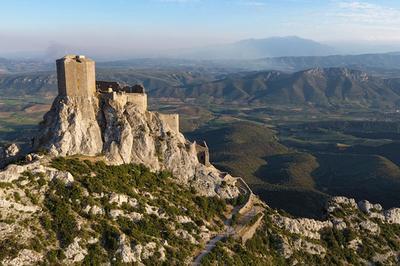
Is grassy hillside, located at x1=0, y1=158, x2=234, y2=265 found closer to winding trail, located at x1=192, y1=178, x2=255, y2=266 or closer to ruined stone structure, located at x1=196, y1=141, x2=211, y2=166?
winding trail, located at x1=192, y1=178, x2=255, y2=266

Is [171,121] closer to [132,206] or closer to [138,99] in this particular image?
[138,99]

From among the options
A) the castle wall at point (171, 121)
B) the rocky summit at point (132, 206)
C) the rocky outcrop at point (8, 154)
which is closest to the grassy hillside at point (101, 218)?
the rocky summit at point (132, 206)

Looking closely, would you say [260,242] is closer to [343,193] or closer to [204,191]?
[204,191]

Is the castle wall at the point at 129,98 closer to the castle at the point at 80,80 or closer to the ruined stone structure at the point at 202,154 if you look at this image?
the castle at the point at 80,80

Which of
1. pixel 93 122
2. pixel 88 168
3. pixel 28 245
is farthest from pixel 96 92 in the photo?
pixel 28 245

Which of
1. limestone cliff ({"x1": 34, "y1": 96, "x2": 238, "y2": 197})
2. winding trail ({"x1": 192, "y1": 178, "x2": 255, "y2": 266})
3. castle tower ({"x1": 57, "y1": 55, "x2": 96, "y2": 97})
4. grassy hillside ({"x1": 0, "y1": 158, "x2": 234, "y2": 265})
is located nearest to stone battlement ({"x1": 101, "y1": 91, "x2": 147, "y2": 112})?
limestone cliff ({"x1": 34, "y1": 96, "x2": 238, "y2": 197})
